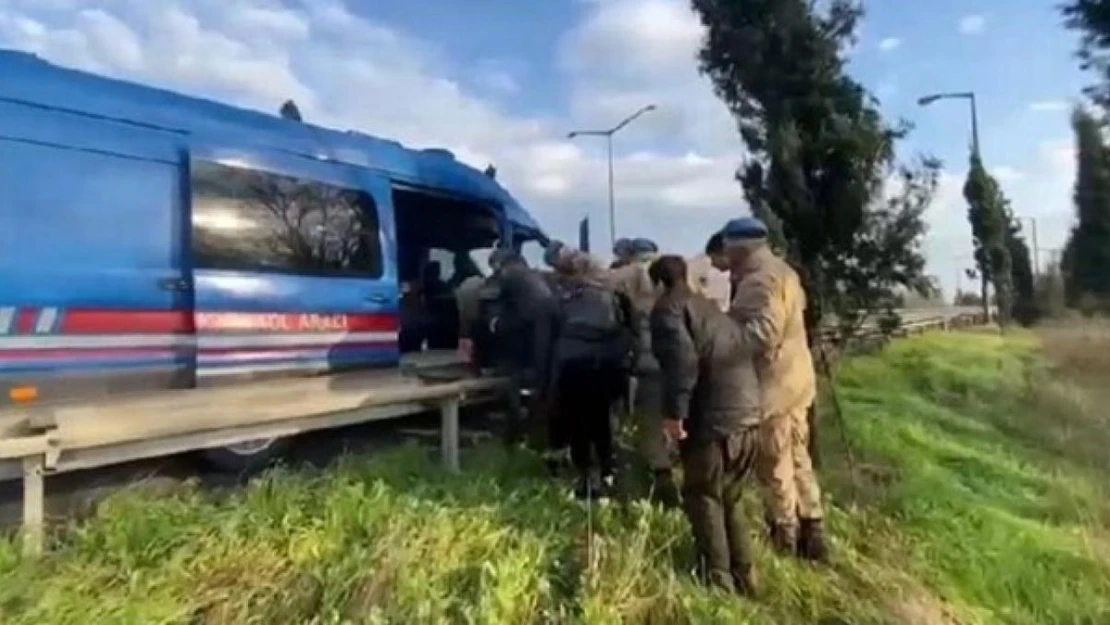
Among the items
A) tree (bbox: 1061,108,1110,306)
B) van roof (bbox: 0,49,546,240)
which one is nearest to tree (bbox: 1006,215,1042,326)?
tree (bbox: 1061,108,1110,306)

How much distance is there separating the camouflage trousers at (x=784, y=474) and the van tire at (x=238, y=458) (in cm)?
324

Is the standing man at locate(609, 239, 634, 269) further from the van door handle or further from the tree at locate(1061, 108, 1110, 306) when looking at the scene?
the tree at locate(1061, 108, 1110, 306)

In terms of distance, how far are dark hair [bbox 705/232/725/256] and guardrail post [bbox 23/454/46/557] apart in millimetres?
3750

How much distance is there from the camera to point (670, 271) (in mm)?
5730

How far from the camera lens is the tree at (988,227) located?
30.7 m

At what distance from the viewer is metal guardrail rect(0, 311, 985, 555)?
181 inches

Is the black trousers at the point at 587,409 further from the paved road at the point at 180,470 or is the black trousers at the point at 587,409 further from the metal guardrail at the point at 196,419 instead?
the paved road at the point at 180,470

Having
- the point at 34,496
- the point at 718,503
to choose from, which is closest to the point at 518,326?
the point at 718,503

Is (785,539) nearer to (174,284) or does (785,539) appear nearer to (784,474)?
(784,474)

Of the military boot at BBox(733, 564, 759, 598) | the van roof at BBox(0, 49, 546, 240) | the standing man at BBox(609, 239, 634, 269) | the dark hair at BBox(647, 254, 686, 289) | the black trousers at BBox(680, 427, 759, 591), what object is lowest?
the military boot at BBox(733, 564, 759, 598)

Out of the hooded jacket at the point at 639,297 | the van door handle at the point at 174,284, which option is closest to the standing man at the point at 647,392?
Result: the hooded jacket at the point at 639,297

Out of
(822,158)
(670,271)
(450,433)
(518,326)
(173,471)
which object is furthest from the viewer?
(822,158)

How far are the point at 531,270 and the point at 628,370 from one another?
1.60 metres

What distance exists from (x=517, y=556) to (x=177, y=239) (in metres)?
3.67
